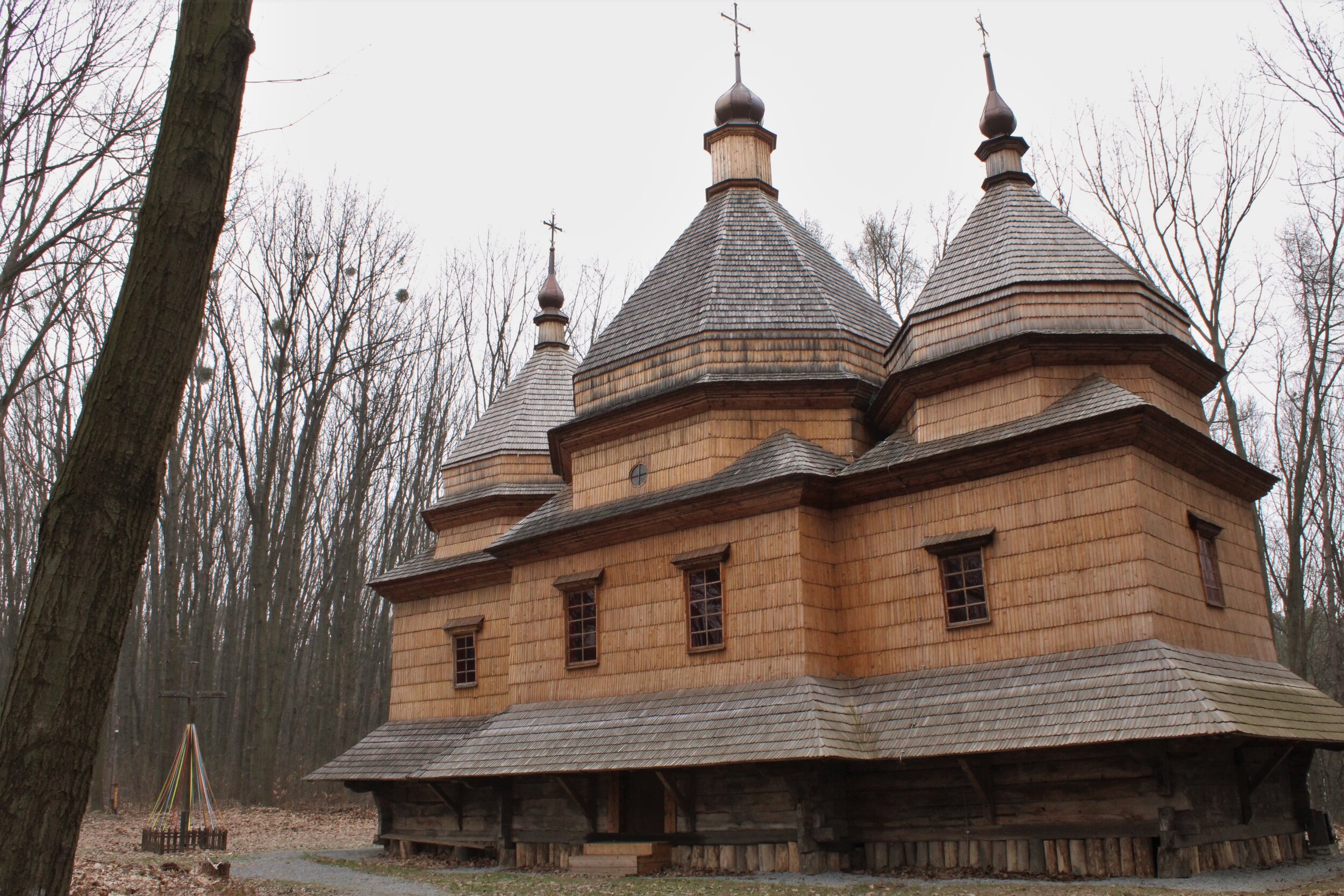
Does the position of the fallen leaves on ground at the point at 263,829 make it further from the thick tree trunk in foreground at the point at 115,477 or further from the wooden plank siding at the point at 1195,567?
the wooden plank siding at the point at 1195,567

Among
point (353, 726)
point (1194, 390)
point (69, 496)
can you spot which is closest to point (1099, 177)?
point (1194, 390)

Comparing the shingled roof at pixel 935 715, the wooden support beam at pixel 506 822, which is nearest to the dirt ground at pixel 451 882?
the wooden support beam at pixel 506 822

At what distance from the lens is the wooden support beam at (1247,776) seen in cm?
1264

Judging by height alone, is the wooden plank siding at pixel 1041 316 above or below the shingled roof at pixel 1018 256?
below

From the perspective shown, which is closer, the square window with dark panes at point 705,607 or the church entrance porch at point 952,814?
the church entrance porch at point 952,814

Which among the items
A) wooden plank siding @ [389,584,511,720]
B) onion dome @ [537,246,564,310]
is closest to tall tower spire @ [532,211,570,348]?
onion dome @ [537,246,564,310]

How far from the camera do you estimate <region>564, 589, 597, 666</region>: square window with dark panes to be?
1672cm

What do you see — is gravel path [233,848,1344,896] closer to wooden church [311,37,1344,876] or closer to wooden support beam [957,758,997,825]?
wooden church [311,37,1344,876]

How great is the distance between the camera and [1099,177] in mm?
23750

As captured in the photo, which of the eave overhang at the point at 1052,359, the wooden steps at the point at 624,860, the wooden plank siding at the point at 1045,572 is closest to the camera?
the wooden plank siding at the point at 1045,572

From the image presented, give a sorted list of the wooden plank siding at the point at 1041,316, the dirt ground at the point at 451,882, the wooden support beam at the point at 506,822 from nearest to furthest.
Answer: the dirt ground at the point at 451,882, the wooden plank siding at the point at 1041,316, the wooden support beam at the point at 506,822

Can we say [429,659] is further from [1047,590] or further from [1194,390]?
[1194,390]

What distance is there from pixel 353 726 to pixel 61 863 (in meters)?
29.8

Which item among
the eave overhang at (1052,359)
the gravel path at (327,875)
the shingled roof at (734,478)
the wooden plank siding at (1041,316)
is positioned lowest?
the gravel path at (327,875)
